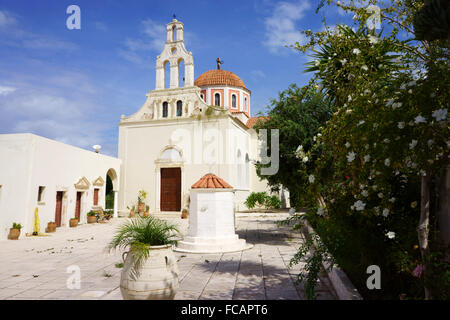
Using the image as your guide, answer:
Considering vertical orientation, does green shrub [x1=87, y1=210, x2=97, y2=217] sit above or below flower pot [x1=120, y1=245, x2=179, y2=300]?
above

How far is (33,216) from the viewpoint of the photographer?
46.2 ft

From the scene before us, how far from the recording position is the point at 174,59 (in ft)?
76.7

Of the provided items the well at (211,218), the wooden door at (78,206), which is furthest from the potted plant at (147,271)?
the wooden door at (78,206)

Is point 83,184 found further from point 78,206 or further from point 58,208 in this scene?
point 58,208

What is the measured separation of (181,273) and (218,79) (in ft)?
81.1

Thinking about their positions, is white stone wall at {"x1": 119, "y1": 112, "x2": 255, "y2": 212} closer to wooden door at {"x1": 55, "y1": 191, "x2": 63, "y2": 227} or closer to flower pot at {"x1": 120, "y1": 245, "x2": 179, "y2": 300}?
wooden door at {"x1": 55, "y1": 191, "x2": 63, "y2": 227}

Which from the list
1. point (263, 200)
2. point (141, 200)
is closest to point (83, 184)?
point (141, 200)

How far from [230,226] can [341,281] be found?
5.56 meters

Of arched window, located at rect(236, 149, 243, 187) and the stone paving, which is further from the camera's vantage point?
arched window, located at rect(236, 149, 243, 187)

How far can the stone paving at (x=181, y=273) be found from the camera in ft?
17.0

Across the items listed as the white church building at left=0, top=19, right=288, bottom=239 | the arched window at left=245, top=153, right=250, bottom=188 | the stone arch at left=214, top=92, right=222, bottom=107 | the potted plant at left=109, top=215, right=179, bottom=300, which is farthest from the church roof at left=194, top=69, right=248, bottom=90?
the potted plant at left=109, top=215, right=179, bottom=300

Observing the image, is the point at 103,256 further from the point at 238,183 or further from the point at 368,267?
the point at 238,183

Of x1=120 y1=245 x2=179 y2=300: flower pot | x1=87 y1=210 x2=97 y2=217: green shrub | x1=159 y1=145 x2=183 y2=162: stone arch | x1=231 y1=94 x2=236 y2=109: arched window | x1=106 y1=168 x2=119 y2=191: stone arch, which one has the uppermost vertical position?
x1=231 y1=94 x2=236 y2=109: arched window

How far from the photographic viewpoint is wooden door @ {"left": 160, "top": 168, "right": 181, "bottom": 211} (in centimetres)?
2256
